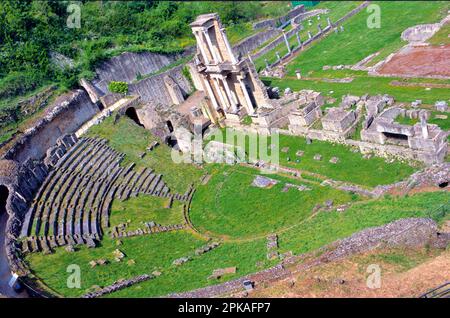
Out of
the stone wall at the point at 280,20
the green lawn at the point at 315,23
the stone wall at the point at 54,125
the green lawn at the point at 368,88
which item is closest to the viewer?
the green lawn at the point at 368,88

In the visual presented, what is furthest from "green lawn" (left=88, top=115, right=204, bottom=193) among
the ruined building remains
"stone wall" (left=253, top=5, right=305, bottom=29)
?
"stone wall" (left=253, top=5, right=305, bottom=29)

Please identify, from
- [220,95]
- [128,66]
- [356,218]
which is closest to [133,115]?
[220,95]

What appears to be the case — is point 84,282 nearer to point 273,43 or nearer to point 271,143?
point 271,143

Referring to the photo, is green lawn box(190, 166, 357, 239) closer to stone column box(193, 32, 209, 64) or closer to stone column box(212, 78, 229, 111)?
stone column box(212, 78, 229, 111)

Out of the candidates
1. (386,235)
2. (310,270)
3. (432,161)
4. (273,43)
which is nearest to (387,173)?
(432,161)

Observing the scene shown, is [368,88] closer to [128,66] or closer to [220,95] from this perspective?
[220,95]

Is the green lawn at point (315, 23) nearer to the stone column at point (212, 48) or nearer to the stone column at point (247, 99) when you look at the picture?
the stone column at point (247, 99)

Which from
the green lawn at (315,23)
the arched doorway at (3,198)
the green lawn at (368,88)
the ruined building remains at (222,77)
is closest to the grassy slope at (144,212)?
the arched doorway at (3,198)
